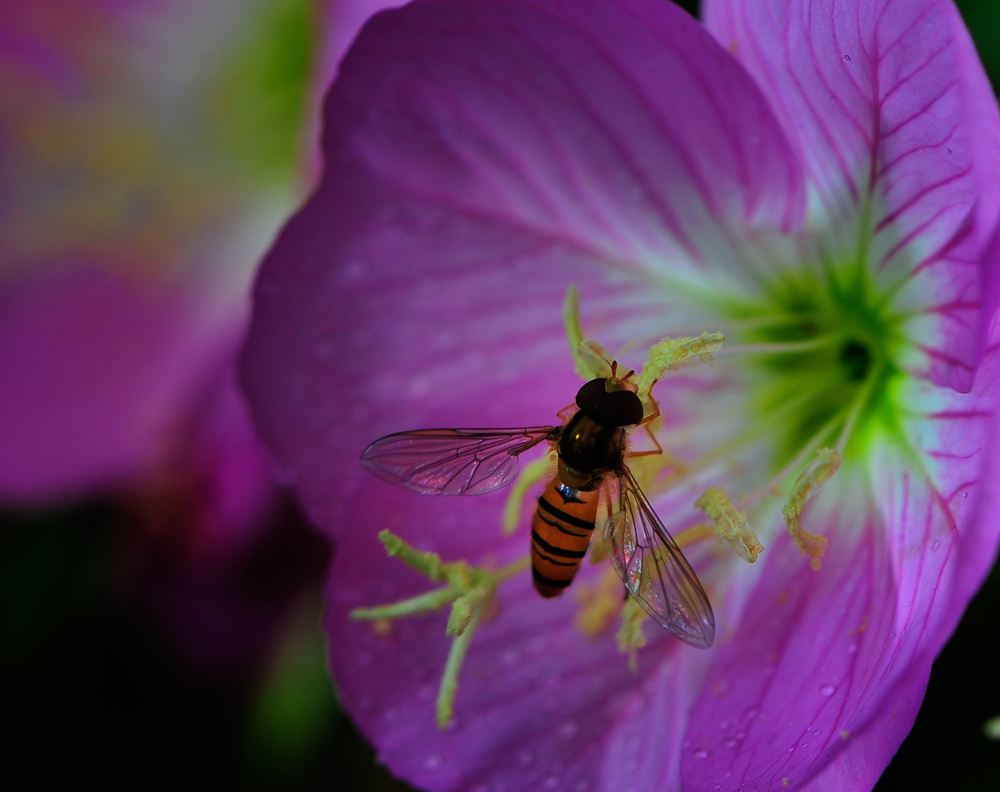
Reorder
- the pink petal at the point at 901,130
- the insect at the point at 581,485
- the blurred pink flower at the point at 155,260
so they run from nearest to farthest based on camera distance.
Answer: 1. the pink petal at the point at 901,130
2. the insect at the point at 581,485
3. the blurred pink flower at the point at 155,260

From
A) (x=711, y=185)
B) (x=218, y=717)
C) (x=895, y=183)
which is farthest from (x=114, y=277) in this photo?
(x=895, y=183)

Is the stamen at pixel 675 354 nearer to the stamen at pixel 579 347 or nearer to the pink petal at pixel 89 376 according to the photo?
the stamen at pixel 579 347

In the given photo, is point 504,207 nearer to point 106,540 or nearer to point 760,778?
point 760,778

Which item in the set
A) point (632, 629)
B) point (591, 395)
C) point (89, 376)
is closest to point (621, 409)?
point (591, 395)

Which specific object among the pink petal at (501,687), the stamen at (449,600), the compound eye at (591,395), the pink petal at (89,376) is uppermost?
the compound eye at (591,395)

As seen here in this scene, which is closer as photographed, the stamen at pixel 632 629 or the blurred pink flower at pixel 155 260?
the stamen at pixel 632 629

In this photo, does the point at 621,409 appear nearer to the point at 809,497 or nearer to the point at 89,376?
the point at 809,497

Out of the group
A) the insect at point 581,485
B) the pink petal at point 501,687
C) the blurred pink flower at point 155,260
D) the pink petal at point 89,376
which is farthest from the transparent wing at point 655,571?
the pink petal at point 89,376
